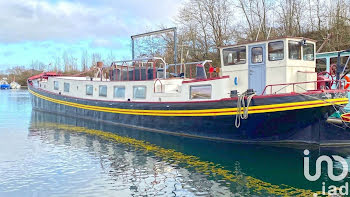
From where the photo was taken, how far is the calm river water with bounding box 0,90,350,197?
877 centimetres

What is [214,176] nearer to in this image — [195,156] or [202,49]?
[195,156]

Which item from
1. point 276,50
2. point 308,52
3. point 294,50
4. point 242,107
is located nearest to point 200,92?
point 242,107

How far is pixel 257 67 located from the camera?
13.2 m

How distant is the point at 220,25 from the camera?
32.0 m

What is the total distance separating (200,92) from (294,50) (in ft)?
13.7

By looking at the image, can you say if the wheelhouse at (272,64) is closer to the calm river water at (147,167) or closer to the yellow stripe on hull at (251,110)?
the yellow stripe on hull at (251,110)

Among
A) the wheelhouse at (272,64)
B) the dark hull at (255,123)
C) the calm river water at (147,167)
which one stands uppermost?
the wheelhouse at (272,64)

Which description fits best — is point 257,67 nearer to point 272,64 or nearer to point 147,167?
point 272,64

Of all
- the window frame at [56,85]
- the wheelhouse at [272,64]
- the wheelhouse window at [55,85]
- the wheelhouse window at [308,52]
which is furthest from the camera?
the wheelhouse window at [55,85]

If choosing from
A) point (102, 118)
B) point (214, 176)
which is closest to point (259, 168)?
point (214, 176)

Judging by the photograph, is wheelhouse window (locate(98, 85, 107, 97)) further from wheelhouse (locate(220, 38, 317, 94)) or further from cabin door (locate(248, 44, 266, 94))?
cabin door (locate(248, 44, 266, 94))

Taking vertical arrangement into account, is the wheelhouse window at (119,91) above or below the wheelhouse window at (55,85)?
below

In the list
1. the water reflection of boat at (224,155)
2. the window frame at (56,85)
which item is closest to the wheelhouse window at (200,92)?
the water reflection of boat at (224,155)

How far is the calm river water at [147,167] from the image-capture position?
28.8 ft
